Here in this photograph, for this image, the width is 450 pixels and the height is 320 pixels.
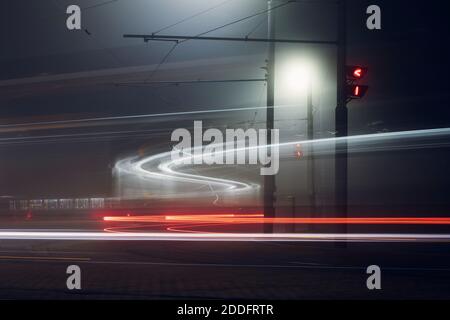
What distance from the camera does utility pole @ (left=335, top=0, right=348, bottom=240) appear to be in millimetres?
13898

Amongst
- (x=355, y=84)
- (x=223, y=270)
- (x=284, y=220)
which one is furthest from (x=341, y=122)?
(x=223, y=270)

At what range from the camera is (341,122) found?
14.2 metres

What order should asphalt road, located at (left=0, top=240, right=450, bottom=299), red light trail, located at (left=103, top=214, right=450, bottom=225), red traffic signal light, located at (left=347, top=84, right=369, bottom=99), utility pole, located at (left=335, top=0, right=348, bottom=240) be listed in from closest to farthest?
asphalt road, located at (left=0, top=240, right=450, bottom=299) → red light trail, located at (left=103, top=214, right=450, bottom=225) → utility pole, located at (left=335, top=0, right=348, bottom=240) → red traffic signal light, located at (left=347, top=84, right=369, bottom=99)

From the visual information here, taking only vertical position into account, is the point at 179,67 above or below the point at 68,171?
above

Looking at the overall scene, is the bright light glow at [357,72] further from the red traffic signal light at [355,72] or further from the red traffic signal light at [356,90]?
the red traffic signal light at [356,90]

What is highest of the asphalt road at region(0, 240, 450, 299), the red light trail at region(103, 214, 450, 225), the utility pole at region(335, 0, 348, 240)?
the utility pole at region(335, 0, 348, 240)

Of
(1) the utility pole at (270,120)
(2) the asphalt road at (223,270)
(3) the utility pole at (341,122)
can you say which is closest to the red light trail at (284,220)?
(2) the asphalt road at (223,270)

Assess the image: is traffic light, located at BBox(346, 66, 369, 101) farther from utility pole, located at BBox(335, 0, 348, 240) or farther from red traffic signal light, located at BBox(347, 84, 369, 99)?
utility pole, located at BBox(335, 0, 348, 240)

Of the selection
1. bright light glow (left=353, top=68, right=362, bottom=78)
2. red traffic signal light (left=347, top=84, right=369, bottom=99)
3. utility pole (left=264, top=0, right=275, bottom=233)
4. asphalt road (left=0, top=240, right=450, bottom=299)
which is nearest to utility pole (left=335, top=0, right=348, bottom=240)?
red traffic signal light (left=347, top=84, right=369, bottom=99)

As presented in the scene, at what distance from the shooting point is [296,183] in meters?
22.9

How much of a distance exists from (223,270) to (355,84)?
6.72 meters

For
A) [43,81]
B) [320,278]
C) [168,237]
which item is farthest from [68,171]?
[320,278]
